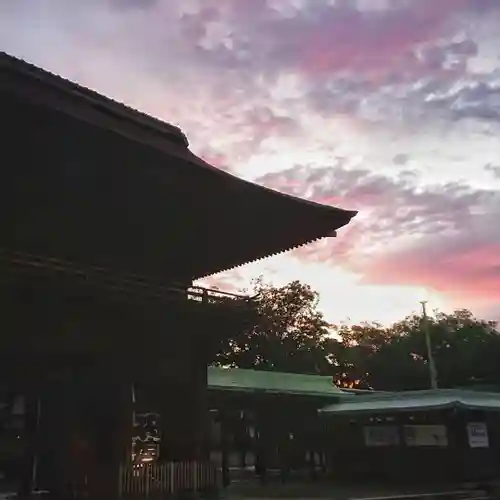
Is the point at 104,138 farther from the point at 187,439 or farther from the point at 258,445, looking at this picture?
the point at 258,445

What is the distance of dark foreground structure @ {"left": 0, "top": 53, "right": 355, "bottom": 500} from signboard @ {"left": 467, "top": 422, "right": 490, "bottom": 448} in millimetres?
13767

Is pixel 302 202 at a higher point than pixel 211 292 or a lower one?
higher

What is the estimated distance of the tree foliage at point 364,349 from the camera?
43.1m

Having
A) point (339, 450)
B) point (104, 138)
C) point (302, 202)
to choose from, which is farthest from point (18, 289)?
point (339, 450)

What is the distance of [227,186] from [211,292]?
1976 millimetres

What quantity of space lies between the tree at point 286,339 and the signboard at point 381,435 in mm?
16188

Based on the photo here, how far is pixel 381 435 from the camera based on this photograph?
25266 millimetres

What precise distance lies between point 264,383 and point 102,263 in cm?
1615

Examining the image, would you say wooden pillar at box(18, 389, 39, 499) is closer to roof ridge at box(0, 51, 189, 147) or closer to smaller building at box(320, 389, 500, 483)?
roof ridge at box(0, 51, 189, 147)

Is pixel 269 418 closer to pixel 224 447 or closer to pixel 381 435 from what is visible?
pixel 381 435

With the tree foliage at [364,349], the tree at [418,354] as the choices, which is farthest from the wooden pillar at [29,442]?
the tree at [418,354]

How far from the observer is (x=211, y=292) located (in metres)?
11.6

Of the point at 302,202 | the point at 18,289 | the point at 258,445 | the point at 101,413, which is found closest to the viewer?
the point at 18,289

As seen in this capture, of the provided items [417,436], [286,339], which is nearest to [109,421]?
[417,436]
